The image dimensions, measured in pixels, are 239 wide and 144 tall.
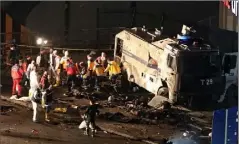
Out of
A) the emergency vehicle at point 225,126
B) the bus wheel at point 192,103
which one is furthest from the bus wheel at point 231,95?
the emergency vehicle at point 225,126

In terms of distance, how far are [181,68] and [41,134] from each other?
562cm

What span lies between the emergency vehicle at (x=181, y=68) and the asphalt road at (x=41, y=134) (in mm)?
3818

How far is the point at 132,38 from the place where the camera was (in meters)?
21.2

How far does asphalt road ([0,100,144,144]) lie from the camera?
15664mm

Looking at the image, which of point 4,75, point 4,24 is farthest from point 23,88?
point 4,24

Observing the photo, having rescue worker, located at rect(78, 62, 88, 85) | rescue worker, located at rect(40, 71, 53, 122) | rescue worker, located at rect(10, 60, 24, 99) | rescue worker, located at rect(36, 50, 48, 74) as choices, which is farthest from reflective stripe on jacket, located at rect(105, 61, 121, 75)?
rescue worker, located at rect(40, 71, 53, 122)

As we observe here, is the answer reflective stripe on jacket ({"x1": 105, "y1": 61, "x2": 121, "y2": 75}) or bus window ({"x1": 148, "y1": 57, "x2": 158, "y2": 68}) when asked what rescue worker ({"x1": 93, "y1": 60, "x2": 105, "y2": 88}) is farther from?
bus window ({"x1": 148, "y1": 57, "x2": 158, "y2": 68})

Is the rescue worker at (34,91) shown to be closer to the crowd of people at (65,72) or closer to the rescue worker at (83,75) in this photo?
the crowd of people at (65,72)

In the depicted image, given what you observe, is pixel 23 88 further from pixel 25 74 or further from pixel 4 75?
pixel 4 75

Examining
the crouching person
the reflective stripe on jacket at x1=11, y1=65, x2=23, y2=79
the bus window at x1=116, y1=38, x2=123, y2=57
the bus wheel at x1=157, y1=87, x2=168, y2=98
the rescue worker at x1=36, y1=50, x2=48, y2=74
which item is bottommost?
the crouching person

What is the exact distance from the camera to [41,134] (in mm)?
16281

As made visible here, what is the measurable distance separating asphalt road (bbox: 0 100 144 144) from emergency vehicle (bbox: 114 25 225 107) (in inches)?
150

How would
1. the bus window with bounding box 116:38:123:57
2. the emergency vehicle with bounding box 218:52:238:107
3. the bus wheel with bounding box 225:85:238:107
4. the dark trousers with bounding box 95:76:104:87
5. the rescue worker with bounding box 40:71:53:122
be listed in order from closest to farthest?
1. the rescue worker with bounding box 40:71:53:122
2. the emergency vehicle with bounding box 218:52:238:107
3. the bus wheel with bounding box 225:85:238:107
4. the dark trousers with bounding box 95:76:104:87
5. the bus window with bounding box 116:38:123:57

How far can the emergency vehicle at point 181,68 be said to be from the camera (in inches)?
746
